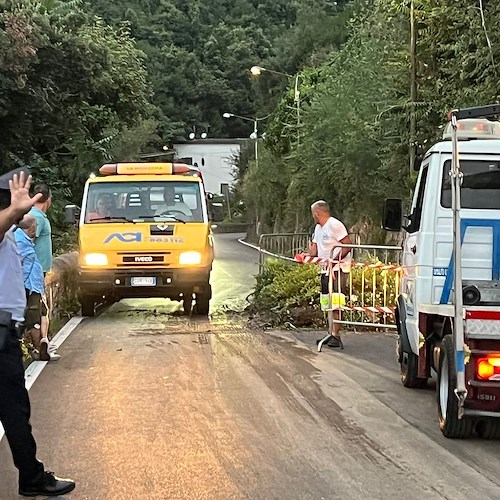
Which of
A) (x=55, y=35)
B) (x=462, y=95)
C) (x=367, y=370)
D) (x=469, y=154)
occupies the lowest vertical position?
(x=367, y=370)

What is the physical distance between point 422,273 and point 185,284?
269 inches

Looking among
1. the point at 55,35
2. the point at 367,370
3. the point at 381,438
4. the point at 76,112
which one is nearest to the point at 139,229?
the point at 367,370

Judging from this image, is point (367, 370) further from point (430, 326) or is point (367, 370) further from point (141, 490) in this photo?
point (141, 490)

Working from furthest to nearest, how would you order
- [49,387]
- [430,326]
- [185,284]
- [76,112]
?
[76,112] → [185,284] → [49,387] → [430,326]

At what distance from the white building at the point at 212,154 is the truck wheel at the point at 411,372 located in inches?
3323

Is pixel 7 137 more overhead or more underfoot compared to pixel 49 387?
more overhead

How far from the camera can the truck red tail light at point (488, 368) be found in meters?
6.43

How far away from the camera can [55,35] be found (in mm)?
23750

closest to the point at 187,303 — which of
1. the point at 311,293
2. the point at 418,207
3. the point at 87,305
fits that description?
the point at 87,305

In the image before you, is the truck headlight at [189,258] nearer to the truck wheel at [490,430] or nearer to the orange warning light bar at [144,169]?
the orange warning light bar at [144,169]

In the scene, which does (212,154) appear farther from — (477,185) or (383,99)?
(477,185)

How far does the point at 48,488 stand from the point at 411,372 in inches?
167

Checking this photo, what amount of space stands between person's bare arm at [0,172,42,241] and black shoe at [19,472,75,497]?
5.04ft

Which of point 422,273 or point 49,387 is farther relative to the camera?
point 49,387
